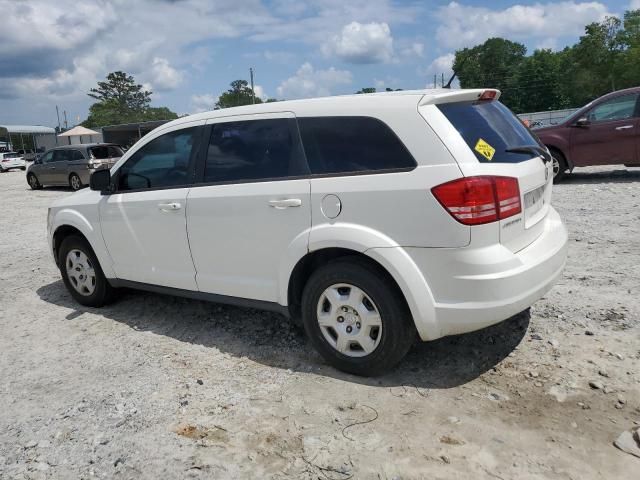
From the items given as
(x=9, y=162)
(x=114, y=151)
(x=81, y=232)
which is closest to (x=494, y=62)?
(x=9, y=162)

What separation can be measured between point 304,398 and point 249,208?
1354 millimetres

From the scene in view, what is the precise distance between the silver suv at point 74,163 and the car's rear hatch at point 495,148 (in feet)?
A: 54.6

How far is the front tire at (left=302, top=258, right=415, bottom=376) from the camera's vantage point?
10.9 feet

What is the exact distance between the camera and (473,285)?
3080mm

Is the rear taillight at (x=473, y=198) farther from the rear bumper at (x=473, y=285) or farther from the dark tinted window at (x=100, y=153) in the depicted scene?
the dark tinted window at (x=100, y=153)

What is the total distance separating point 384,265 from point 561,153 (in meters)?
9.04

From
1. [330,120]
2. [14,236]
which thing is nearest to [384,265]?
[330,120]

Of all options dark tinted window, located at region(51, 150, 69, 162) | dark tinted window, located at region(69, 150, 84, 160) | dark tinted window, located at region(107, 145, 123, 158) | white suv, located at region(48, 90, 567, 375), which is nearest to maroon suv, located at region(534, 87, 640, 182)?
white suv, located at region(48, 90, 567, 375)

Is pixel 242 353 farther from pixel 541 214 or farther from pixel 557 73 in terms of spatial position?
pixel 557 73

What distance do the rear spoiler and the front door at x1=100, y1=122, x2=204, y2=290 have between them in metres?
1.93

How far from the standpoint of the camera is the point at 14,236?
32.7 feet

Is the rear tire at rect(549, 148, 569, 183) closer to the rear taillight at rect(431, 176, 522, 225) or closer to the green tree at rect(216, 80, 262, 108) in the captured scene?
the rear taillight at rect(431, 176, 522, 225)

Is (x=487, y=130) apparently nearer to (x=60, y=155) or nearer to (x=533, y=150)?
(x=533, y=150)

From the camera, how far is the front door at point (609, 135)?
10.2 m
